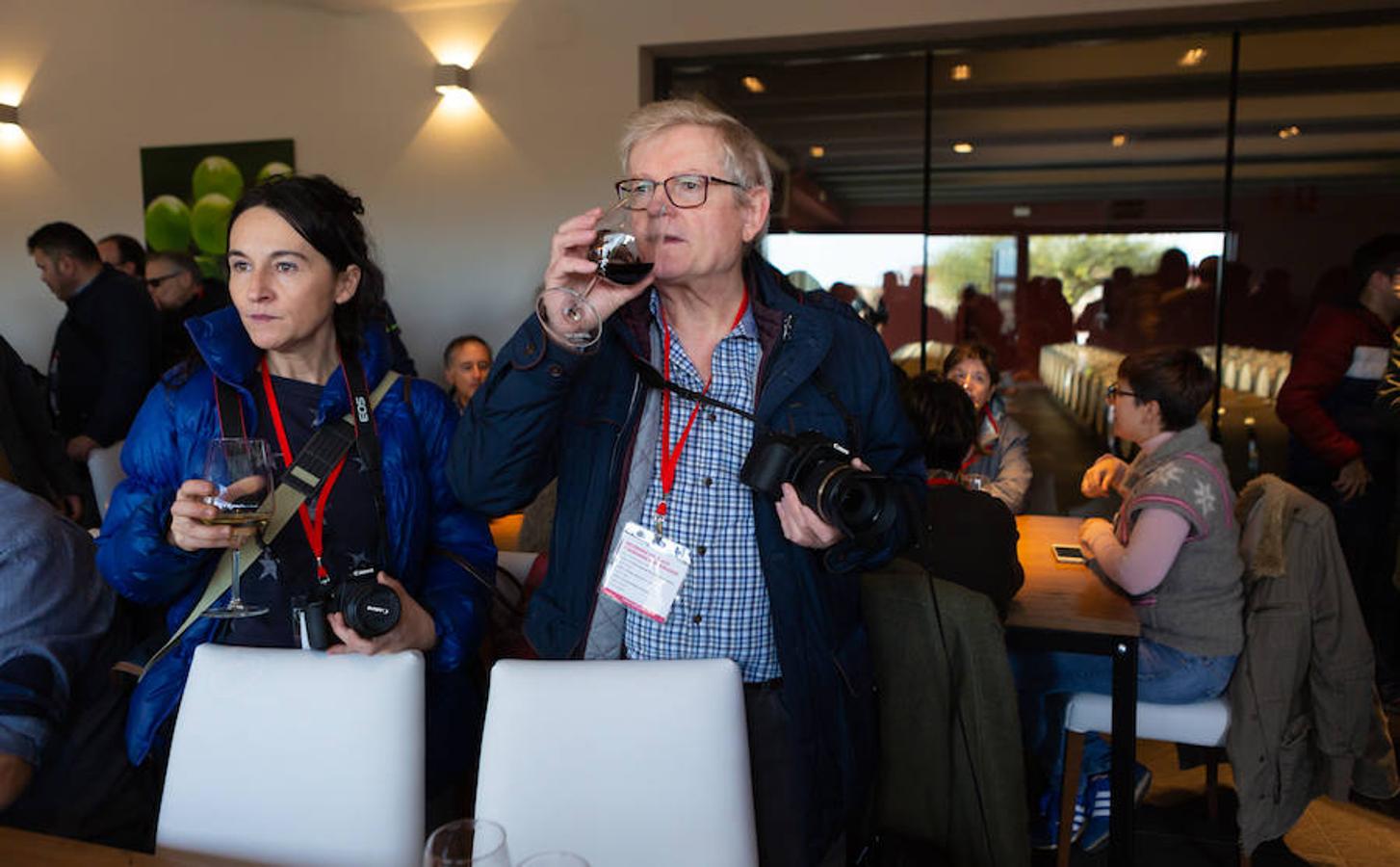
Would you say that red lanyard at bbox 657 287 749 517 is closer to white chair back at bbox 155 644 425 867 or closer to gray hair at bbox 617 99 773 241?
gray hair at bbox 617 99 773 241

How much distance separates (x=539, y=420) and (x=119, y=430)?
3802mm

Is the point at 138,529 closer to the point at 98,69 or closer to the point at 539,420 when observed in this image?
the point at 539,420

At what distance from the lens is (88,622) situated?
1783mm

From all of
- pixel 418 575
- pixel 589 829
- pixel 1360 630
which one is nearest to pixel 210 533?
pixel 418 575

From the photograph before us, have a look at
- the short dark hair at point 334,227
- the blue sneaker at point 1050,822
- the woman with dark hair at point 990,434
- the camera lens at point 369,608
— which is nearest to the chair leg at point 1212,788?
the blue sneaker at point 1050,822

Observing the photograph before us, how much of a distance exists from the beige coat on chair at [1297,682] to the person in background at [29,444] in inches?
154

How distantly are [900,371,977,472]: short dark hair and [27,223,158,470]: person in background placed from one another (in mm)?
3426

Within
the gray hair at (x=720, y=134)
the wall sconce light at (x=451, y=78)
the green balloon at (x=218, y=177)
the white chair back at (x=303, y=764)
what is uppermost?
the wall sconce light at (x=451, y=78)

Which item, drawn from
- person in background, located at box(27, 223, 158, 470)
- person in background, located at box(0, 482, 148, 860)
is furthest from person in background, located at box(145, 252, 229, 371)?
person in background, located at box(0, 482, 148, 860)

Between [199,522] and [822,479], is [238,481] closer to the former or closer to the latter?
[199,522]

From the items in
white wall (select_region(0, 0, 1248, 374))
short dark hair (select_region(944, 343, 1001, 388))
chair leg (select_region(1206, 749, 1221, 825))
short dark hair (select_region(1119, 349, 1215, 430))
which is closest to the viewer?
short dark hair (select_region(1119, 349, 1215, 430))

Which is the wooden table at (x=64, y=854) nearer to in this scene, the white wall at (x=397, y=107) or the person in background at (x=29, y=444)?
the person in background at (x=29, y=444)

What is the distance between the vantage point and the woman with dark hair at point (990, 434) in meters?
3.67

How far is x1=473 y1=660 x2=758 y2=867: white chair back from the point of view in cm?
137
